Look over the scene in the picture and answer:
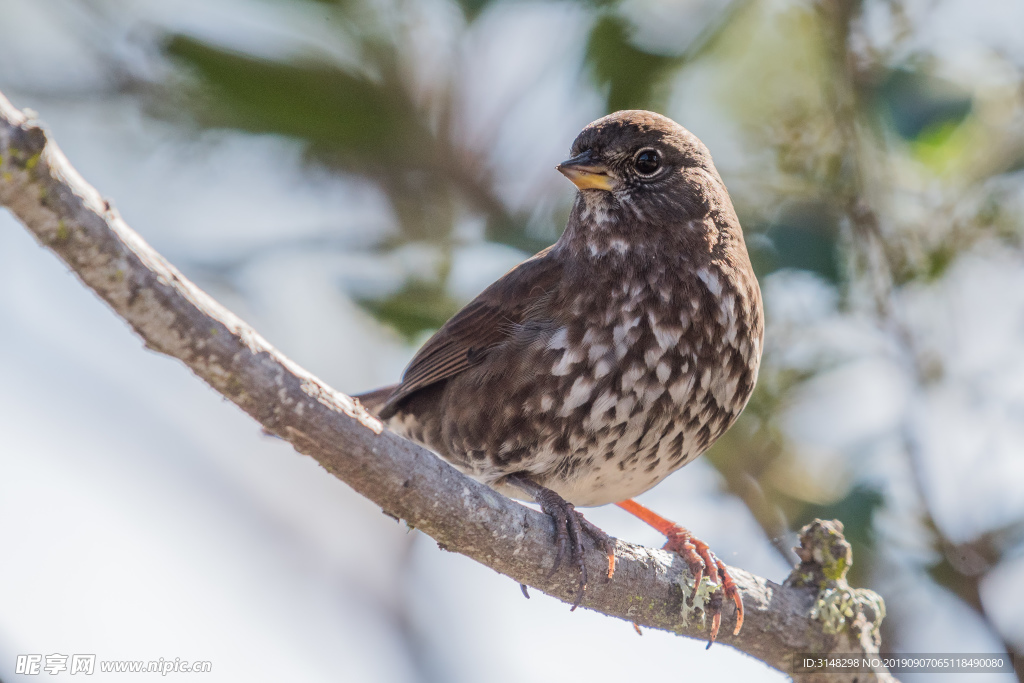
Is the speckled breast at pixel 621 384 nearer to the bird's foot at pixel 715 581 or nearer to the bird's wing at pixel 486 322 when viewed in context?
the bird's wing at pixel 486 322

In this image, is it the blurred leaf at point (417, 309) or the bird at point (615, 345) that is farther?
the blurred leaf at point (417, 309)

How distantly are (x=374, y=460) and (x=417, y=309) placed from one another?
2251mm

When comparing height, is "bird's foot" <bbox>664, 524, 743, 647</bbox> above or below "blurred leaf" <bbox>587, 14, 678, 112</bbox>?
below

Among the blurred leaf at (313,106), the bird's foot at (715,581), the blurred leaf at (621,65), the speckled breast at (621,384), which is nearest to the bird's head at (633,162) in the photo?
the speckled breast at (621,384)

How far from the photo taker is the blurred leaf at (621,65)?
452cm

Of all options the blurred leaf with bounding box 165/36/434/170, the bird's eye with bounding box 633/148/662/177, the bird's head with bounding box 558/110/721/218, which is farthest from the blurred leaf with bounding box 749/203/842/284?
the blurred leaf with bounding box 165/36/434/170

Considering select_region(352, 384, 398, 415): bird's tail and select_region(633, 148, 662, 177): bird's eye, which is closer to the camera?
select_region(633, 148, 662, 177): bird's eye

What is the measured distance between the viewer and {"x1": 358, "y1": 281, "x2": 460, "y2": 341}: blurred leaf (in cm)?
458

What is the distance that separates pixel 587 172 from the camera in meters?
4.02

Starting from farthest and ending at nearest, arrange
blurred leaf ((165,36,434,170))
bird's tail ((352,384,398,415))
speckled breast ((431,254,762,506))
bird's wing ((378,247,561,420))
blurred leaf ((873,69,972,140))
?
bird's tail ((352,384,398,415)) → blurred leaf ((165,36,434,170)) → blurred leaf ((873,69,972,140)) → bird's wing ((378,247,561,420)) → speckled breast ((431,254,762,506))

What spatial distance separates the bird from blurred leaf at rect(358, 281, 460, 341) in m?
0.34

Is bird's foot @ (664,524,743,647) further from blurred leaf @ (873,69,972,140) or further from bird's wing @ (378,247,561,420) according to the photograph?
blurred leaf @ (873,69,972,140)

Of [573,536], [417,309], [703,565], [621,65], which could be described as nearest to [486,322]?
[417,309]

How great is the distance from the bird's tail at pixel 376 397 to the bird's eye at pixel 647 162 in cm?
157
